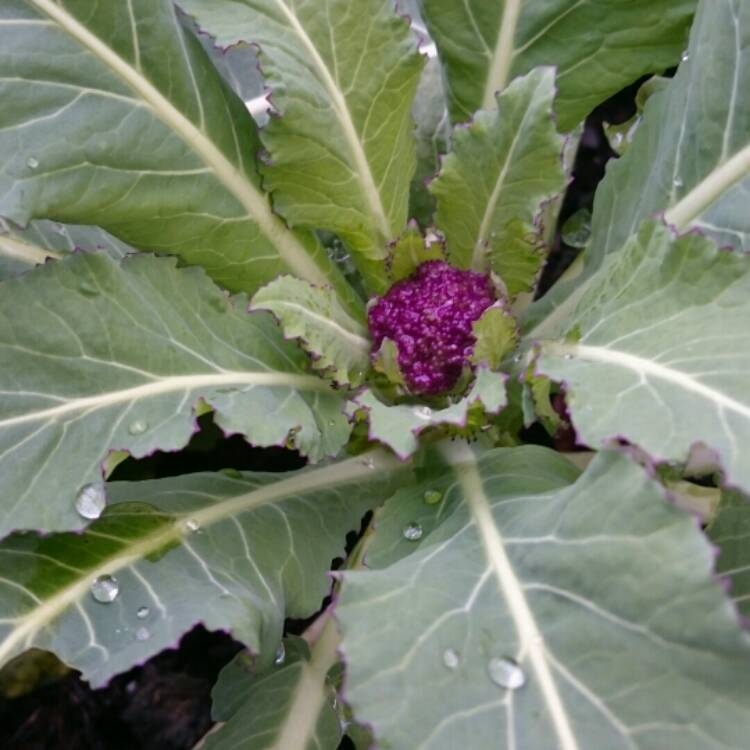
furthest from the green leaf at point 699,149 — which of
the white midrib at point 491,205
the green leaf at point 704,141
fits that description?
the white midrib at point 491,205

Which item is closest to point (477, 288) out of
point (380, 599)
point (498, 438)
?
point (498, 438)

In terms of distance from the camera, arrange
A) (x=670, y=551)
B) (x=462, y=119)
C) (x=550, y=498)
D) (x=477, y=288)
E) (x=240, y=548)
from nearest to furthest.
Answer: (x=670, y=551) → (x=550, y=498) → (x=240, y=548) → (x=477, y=288) → (x=462, y=119)

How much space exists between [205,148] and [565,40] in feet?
1.41

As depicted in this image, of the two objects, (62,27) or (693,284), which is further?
(62,27)

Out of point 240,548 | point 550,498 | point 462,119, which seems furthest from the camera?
point 462,119

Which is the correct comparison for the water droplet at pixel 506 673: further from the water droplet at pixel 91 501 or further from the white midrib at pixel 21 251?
the white midrib at pixel 21 251

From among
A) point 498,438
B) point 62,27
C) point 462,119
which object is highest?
point 62,27

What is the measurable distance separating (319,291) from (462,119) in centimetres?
34

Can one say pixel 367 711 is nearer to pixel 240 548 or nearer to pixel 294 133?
pixel 240 548

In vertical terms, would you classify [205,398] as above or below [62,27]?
below

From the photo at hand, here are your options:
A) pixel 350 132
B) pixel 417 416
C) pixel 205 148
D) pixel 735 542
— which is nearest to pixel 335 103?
pixel 350 132

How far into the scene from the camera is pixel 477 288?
0.99m

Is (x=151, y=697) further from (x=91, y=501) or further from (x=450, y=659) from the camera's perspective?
(x=450, y=659)

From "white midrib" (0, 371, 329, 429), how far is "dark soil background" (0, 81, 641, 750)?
1.19 feet
